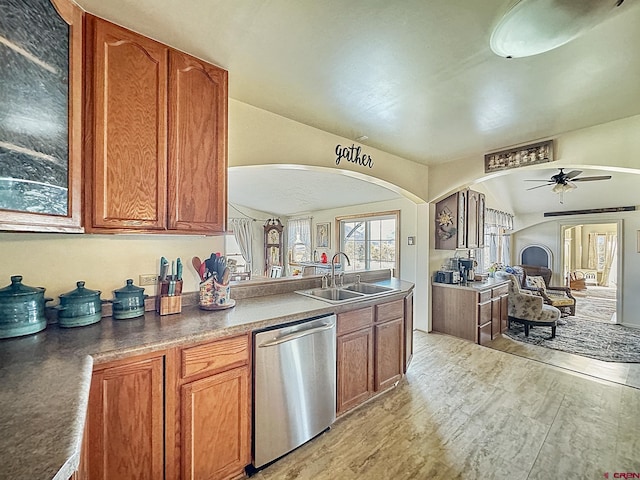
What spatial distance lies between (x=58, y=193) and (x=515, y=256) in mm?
9007

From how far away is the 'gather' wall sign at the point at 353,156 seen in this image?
2857 millimetres

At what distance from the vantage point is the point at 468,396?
2.47 meters

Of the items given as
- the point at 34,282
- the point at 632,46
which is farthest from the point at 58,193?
the point at 632,46

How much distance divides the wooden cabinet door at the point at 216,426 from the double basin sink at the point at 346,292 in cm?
96

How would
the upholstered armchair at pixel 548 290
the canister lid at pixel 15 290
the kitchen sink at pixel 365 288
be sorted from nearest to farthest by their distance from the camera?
the canister lid at pixel 15 290 < the kitchen sink at pixel 365 288 < the upholstered armchair at pixel 548 290

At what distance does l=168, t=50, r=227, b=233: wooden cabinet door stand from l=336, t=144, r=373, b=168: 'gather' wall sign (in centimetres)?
135

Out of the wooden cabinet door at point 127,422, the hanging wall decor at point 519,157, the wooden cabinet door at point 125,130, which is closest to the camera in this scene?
the wooden cabinet door at point 127,422

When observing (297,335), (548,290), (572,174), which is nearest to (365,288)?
(297,335)

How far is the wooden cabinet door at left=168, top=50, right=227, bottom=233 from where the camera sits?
1.58m

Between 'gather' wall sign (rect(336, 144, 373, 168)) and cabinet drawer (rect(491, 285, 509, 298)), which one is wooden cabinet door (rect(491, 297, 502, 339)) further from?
'gather' wall sign (rect(336, 144, 373, 168))

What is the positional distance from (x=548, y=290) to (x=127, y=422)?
7.36 meters

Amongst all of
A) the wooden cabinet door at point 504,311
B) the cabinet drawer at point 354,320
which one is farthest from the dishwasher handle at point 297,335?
the wooden cabinet door at point 504,311


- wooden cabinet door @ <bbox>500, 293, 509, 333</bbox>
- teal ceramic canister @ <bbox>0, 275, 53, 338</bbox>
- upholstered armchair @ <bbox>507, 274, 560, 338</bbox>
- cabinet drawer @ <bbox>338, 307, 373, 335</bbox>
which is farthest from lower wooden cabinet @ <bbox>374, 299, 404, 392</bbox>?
upholstered armchair @ <bbox>507, 274, 560, 338</bbox>

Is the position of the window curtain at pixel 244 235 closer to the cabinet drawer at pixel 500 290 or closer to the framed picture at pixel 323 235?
the framed picture at pixel 323 235
